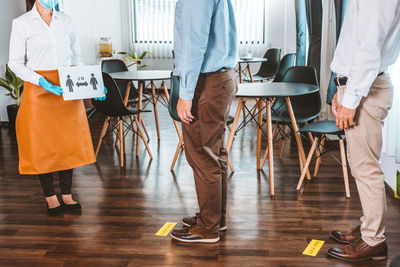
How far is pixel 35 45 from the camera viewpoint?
2814mm

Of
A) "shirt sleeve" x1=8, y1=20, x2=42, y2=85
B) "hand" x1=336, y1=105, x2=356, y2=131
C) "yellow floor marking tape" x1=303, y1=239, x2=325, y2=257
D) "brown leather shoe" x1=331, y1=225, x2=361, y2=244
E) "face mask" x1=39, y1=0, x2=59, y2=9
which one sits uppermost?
"face mask" x1=39, y1=0, x2=59, y2=9

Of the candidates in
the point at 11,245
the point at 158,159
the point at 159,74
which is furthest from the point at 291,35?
the point at 11,245

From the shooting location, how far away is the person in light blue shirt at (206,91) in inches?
86.5

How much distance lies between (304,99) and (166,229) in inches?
77.1

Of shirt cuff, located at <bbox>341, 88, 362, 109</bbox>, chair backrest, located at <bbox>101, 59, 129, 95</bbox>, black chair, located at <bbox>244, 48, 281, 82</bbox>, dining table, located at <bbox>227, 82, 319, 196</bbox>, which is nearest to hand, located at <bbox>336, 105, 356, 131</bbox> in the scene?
shirt cuff, located at <bbox>341, 88, 362, 109</bbox>

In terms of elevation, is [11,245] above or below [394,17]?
below

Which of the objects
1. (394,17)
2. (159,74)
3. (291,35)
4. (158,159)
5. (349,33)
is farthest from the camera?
(291,35)

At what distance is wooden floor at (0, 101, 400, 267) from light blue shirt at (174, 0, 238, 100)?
930mm

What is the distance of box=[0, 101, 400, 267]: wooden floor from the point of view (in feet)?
8.18

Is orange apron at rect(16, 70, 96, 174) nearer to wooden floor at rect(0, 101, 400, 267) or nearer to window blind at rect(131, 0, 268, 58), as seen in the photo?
wooden floor at rect(0, 101, 400, 267)

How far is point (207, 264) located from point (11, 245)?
1176 millimetres

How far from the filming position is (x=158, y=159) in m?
4.40

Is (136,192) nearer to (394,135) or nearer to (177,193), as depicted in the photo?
(177,193)

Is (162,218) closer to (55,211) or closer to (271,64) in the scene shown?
(55,211)
